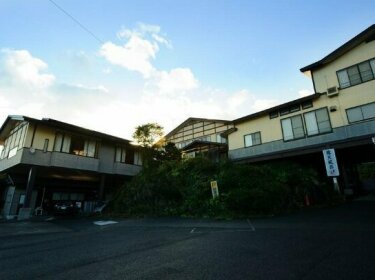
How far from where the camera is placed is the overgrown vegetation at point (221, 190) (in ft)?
44.5

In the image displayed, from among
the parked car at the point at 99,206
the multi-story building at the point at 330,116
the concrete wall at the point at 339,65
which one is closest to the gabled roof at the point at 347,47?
the multi-story building at the point at 330,116

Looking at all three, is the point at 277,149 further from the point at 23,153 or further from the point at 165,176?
the point at 23,153

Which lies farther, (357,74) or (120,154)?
(120,154)

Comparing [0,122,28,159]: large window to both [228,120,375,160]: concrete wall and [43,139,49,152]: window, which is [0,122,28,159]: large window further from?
[228,120,375,160]: concrete wall

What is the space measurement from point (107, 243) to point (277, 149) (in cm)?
A: 1684

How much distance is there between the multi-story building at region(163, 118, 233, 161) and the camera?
2808 centimetres

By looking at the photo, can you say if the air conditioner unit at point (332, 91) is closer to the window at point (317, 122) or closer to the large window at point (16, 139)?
the window at point (317, 122)

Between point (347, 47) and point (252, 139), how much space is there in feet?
34.7

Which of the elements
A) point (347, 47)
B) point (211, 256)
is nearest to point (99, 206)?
point (211, 256)

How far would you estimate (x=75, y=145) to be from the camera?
20.4m

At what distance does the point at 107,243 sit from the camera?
784cm

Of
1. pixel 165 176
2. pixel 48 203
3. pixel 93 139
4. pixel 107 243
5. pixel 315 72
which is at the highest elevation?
pixel 315 72

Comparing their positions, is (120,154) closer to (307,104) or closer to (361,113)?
(307,104)

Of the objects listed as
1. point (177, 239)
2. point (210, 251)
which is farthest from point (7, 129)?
point (210, 251)
